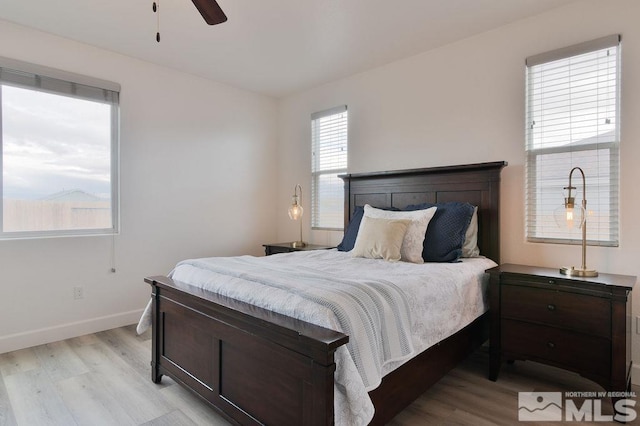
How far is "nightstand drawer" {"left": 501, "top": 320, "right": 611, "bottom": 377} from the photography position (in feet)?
6.86

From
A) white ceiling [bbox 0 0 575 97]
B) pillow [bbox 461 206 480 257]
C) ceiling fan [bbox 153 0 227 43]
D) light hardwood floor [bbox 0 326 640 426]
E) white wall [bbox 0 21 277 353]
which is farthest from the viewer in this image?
white wall [bbox 0 21 277 353]

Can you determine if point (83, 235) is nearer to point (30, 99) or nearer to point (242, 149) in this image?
point (30, 99)

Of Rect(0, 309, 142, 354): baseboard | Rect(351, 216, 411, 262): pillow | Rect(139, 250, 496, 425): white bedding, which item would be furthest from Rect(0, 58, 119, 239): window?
Rect(351, 216, 411, 262): pillow

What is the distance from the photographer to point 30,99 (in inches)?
120

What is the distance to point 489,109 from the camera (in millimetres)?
3039

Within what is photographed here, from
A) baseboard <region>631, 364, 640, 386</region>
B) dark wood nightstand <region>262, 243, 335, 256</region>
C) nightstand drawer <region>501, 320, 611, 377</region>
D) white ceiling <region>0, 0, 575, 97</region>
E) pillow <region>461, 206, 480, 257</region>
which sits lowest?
baseboard <region>631, 364, 640, 386</region>

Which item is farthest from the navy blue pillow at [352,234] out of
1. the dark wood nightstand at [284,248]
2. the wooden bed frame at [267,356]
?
the wooden bed frame at [267,356]

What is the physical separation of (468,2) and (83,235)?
380 centimetres

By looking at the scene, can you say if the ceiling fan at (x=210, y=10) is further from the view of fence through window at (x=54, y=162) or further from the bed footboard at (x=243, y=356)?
the view of fence through window at (x=54, y=162)

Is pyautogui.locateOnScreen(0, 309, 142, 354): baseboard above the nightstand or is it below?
below

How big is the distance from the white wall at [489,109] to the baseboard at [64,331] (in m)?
2.28

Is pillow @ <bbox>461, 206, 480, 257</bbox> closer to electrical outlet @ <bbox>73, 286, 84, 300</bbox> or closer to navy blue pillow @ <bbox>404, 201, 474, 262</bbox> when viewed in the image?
navy blue pillow @ <bbox>404, 201, 474, 262</bbox>

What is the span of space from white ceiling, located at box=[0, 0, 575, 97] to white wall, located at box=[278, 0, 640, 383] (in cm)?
16

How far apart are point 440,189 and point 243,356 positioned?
2264 mm
